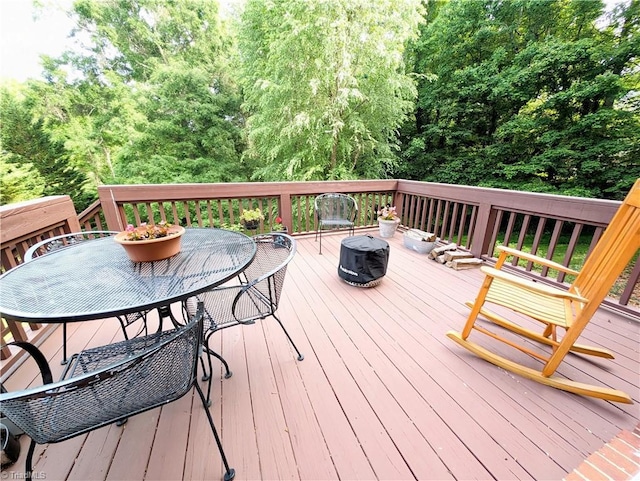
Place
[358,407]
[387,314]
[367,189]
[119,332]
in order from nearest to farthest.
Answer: [358,407] → [119,332] → [387,314] → [367,189]

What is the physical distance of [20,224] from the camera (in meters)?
1.63

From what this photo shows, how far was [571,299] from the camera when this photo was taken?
1.22 m

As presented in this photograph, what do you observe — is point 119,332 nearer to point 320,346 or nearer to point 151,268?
point 151,268

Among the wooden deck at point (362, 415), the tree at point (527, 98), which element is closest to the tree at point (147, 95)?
the tree at point (527, 98)

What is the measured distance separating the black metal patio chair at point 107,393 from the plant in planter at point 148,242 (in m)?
0.51

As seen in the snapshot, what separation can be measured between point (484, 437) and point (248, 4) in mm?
8409

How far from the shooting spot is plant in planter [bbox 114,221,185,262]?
128cm

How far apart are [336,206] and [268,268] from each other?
190 cm

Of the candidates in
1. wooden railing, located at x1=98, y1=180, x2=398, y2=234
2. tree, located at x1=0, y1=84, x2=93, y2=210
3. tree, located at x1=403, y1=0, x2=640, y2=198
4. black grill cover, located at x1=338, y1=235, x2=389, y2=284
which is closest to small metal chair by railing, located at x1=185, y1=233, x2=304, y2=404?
black grill cover, located at x1=338, y1=235, x2=389, y2=284

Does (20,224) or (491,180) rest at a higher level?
(20,224)

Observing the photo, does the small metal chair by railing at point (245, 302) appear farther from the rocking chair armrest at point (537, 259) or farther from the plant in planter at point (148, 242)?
the rocking chair armrest at point (537, 259)

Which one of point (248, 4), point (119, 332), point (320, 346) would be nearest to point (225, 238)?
point (320, 346)

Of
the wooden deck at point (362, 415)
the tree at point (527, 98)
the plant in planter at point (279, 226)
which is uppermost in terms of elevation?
the tree at point (527, 98)

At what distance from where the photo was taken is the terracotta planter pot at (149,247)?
1.28 m
